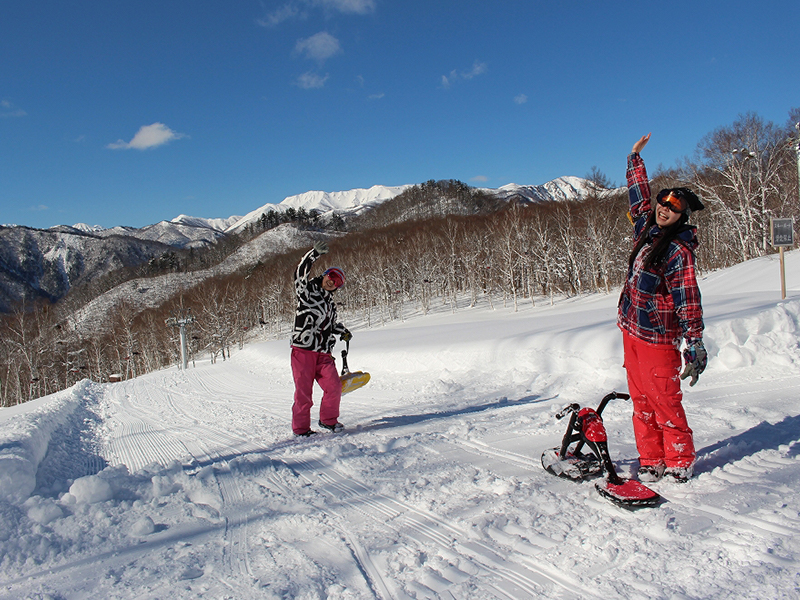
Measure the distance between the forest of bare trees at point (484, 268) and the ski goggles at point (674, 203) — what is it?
112 feet

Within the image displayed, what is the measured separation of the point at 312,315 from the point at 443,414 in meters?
2.01

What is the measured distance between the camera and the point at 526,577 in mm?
1966

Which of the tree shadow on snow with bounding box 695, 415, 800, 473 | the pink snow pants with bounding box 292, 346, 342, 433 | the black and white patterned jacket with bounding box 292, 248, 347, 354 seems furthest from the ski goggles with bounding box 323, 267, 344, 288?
the tree shadow on snow with bounding box 695, 415, 800, 473

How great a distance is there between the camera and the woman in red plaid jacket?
8.93 ft

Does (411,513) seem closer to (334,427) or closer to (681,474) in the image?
(681,474)

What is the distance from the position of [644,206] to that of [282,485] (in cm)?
334

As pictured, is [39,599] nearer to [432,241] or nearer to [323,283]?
[323,283]

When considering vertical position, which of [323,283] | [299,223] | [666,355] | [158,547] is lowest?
[158,547]

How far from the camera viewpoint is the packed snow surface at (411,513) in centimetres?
194

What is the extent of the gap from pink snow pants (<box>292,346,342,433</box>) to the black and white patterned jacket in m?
0.10

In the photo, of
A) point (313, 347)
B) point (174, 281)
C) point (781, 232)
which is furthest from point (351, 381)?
point (174, 281)

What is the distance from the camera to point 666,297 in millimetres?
2855

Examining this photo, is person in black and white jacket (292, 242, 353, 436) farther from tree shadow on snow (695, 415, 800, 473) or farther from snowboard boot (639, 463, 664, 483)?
tree shadow on snow (695, 415, 800, 473)

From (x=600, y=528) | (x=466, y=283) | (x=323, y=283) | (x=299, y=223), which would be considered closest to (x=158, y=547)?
(x=600, y=528)
